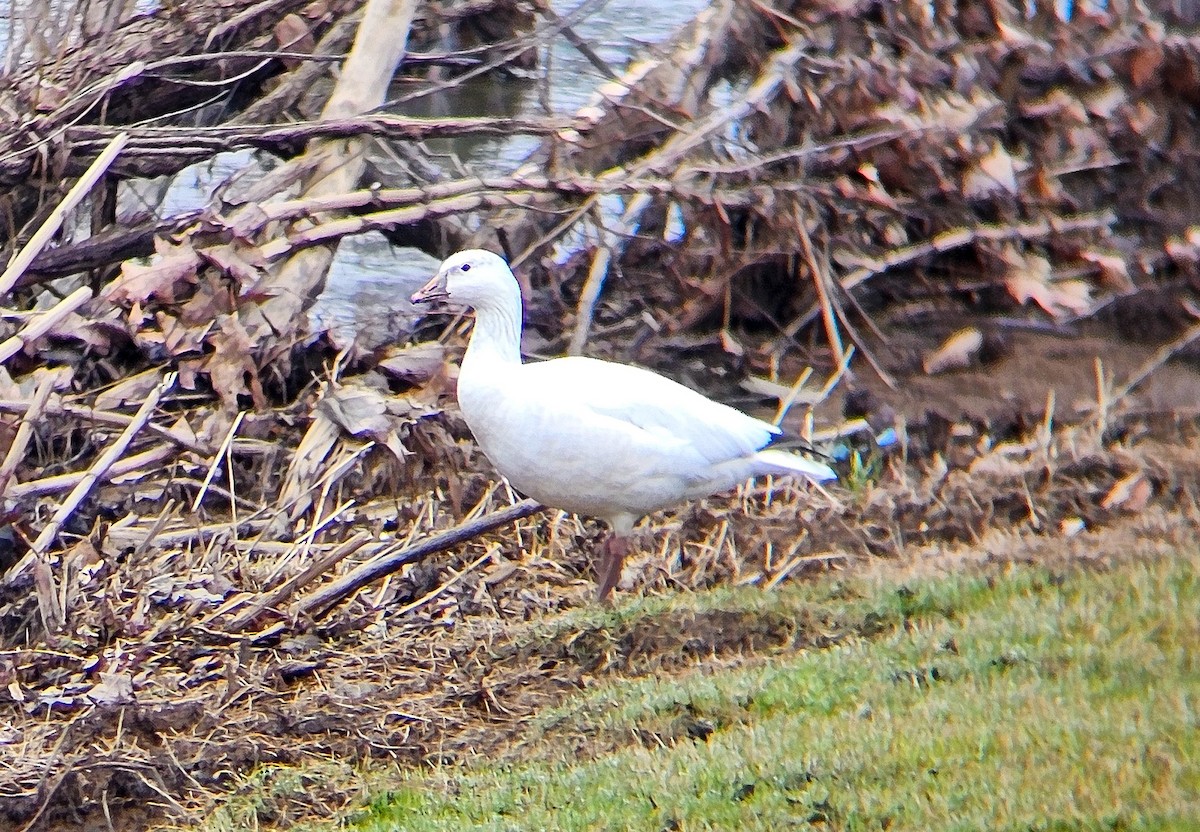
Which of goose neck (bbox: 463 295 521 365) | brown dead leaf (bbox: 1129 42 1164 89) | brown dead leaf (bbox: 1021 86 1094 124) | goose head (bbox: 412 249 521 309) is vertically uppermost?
goose head (bbox: 412 249 521 309)

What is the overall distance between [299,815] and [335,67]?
6112 mm

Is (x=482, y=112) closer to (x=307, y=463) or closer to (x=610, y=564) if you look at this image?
(x=307, y=463)

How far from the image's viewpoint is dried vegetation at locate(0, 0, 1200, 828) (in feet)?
21.0

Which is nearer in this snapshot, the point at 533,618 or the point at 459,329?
the point at 533,618

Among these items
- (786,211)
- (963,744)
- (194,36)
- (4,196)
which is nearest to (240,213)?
(4,196)

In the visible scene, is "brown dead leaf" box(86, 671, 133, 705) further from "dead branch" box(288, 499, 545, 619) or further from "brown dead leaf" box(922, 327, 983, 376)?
"brown dead leaf" box(922, 327, 983, 376)

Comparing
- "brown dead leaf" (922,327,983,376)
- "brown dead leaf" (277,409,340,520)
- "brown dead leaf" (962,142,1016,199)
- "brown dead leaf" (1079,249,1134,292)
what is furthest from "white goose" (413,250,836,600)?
"brown dead leaf" (1079,249,1134,292)

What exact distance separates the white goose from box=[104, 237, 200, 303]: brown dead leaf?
5.76ft

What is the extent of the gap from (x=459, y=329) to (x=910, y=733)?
170 inches

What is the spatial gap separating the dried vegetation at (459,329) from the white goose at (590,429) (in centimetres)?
55

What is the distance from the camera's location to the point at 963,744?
4.73 meters

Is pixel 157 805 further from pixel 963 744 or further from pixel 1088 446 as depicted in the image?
pixel 1088 446

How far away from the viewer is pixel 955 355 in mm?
8867

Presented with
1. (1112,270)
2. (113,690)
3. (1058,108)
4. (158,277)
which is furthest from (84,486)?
(1058,108)
